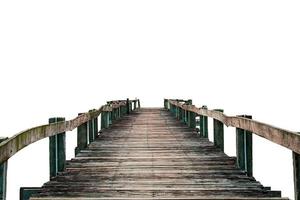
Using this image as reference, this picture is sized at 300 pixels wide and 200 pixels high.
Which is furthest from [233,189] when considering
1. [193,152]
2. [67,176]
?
[193,152]

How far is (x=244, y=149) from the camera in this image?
7.43 m

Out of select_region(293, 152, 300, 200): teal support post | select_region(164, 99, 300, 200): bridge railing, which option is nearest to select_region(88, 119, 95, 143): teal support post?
select_region(164, 99, 300, 200): bridge railing

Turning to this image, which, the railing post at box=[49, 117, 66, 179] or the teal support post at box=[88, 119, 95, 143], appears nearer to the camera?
the railing post at box=[49, 117, 66, 179]

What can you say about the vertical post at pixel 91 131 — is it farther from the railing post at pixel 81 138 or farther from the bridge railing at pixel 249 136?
the bridge railing at pixel 249 136

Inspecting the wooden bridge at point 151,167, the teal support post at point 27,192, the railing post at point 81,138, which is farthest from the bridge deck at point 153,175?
the teal support post at point 27,192

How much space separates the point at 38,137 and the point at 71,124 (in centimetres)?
259

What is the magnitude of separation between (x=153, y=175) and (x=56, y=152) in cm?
171

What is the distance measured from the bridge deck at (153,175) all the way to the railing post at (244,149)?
0.61 feet

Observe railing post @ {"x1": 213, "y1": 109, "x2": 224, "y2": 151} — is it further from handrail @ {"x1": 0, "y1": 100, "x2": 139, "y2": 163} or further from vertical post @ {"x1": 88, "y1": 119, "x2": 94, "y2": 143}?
vertical post @ {"x1": 88, "y1": 119, "x2": 94, "y2": 143}

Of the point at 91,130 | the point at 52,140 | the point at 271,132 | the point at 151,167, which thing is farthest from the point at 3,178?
the point at 91,130

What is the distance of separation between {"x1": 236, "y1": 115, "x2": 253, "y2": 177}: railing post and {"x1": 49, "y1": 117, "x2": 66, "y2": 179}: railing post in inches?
121

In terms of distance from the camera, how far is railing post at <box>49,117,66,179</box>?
24.8 feet

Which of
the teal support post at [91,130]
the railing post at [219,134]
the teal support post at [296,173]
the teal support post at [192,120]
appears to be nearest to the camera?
the teal support post at [296,173]

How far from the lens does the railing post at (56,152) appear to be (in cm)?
757
